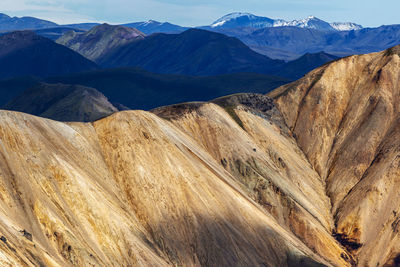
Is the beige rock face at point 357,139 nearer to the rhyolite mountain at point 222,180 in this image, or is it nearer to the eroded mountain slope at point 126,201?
the rhyolite mountain at point 222,180

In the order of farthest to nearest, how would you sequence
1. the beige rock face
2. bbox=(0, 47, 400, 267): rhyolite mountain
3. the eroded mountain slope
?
the beige rock face
bbox=(0, 47, 400, 267): rhyolite mountain
the eroded mountain slope

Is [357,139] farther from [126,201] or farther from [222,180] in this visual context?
[126,201]

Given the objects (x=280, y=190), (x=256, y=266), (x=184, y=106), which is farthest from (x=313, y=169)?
(x=256, y=266)

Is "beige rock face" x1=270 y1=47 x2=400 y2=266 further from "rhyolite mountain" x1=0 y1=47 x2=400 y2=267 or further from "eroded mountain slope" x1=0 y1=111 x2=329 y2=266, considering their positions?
"eroded mountain slope" x1=0 y1=111 x2=329 y2=266

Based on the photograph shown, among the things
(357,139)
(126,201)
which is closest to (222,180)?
(126,201)

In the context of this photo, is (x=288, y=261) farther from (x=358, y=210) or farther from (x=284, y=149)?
(x=284, y=149)

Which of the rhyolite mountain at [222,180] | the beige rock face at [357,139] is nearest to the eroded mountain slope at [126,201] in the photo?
the rhyolite mountain at [222,180]

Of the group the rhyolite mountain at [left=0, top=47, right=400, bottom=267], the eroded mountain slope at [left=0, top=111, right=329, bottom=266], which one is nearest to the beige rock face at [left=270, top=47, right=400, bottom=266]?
the rhyolite mountain at [left=0, top=47, right=400, bottom=267]
